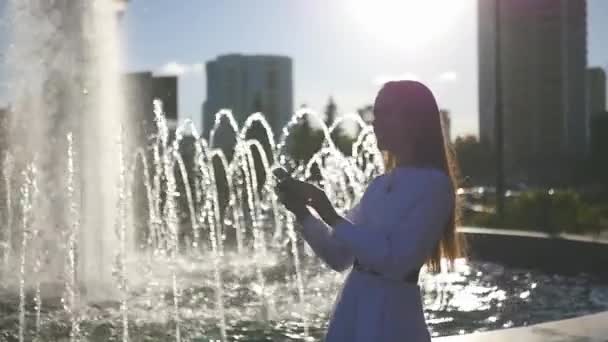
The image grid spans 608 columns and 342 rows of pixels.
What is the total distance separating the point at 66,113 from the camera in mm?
11430

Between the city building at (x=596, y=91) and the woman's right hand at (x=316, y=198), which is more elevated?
the city building at (x=596, y=91)

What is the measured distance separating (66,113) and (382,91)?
30.2 feet

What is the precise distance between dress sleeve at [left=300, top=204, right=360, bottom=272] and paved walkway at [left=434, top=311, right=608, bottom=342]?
1876 millimetres

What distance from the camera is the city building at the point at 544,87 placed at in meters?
68.6

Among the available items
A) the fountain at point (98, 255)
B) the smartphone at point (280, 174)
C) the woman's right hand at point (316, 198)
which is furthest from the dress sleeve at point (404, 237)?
the fountain at point (98, 255)

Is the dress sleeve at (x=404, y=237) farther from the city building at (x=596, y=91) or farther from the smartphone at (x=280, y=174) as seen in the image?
the city building at (x=596, y=91)

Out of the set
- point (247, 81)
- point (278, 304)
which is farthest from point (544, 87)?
point (278, 304)

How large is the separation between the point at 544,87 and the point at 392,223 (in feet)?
263

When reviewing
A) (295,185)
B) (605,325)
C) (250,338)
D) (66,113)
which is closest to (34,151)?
(66,113)

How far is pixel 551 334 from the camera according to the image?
468 centimetres

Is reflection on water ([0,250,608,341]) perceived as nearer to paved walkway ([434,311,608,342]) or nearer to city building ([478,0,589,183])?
paved walkway ([434,311,608,342])

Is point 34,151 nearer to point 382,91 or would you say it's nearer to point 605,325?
point 605,325

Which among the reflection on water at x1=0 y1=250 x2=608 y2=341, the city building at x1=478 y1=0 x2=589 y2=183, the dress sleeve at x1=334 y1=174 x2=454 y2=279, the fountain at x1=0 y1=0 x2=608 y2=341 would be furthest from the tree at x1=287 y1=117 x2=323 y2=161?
the dress sleeve at x1=334 y1=174 x2=454 y2=279

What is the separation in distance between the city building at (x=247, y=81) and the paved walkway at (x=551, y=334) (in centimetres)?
10118
